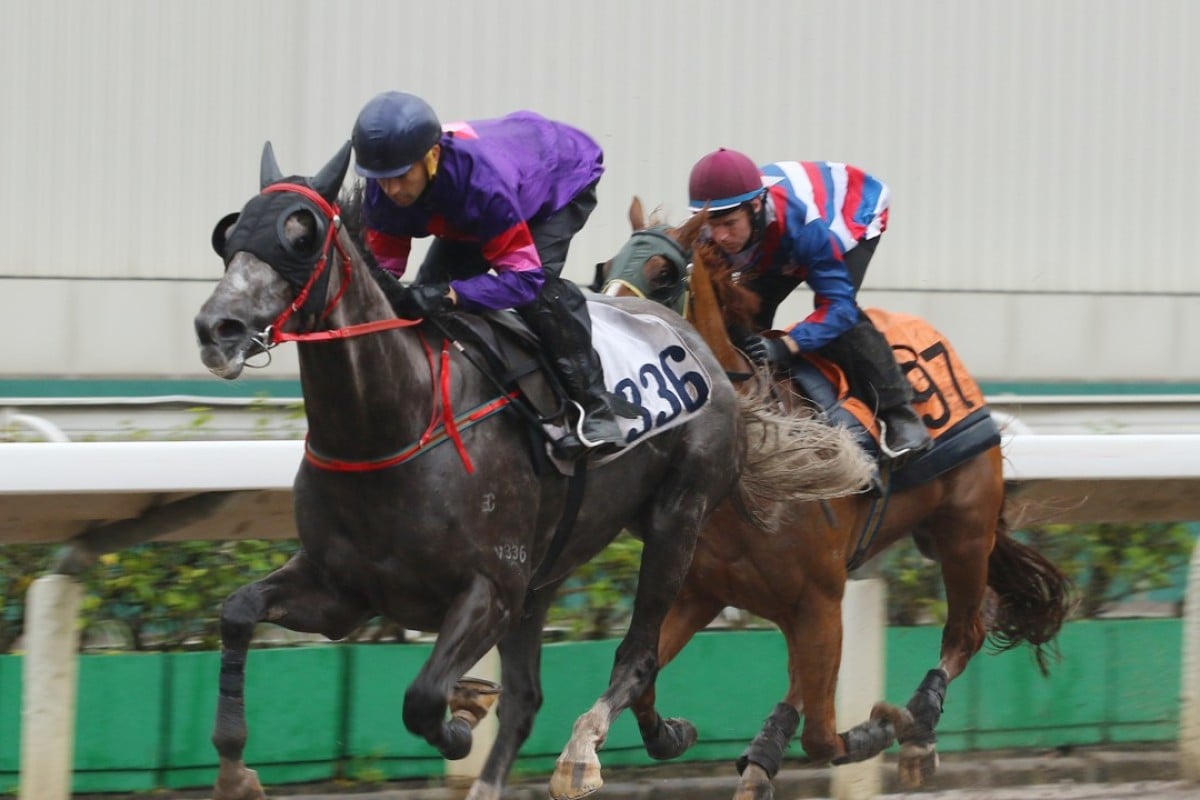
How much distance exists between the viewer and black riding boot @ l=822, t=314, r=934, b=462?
5.14 meters

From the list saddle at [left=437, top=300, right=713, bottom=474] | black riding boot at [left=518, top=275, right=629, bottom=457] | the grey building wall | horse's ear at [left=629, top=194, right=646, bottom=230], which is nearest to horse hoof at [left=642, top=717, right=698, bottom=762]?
saddle at [left=437, top=300, right=713, bottom=474]

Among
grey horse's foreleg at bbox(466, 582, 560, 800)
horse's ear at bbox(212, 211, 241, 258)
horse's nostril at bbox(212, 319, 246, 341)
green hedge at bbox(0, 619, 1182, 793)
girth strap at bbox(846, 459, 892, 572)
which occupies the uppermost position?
horse's ear at bbox(212, 211, 241, 258)

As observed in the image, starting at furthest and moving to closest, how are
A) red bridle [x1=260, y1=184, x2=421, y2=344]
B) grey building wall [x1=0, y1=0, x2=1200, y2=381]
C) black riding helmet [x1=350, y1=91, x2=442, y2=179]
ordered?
grey building wall [x1=0, y1=0, x2=1200, y2=381] < black riding helmet [x1=350, y1=91, x2=442, y2=179] < red bridle [x1=260, y1=184, x2=421, y2=344]

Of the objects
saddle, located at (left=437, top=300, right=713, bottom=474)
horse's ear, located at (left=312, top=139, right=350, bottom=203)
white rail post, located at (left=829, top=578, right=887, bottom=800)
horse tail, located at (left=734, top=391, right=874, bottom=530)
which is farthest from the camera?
white rail post, located at (left=829, top=578, right=887, bottom=800)

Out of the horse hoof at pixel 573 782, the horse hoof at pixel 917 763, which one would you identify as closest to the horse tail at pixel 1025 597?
the horse hoof at pixel 917 763

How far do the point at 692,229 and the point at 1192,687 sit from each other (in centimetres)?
229

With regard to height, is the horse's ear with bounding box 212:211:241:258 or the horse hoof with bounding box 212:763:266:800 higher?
the horse's ear with bounding box 212:211:241:258

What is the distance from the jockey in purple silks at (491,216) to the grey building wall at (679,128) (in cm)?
393

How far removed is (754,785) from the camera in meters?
4.90

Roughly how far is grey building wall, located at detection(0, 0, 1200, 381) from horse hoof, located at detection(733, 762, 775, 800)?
397 cm

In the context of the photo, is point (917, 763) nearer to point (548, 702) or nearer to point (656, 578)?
point (548, 702)

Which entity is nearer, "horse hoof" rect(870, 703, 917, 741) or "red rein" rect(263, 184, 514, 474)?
"red rein" rect(263, 184, 514, 474)

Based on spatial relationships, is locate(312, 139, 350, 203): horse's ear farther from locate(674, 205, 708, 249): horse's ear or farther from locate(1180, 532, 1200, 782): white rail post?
locate(1180, 532, 1200, 782): white rail post

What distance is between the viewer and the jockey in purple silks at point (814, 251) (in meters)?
4.87
